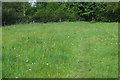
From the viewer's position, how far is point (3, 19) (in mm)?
29094

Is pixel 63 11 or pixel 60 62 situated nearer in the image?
pixel 60 62

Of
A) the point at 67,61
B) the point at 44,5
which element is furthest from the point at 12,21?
the point at 67,61

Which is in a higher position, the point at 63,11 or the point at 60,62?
the point at 63,11

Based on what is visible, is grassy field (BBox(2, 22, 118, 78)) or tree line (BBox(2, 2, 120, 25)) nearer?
grassy field (BBox(2, 22, 118, 78))

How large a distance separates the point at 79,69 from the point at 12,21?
25119 mm

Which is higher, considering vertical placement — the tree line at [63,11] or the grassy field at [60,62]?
the tree line at [63,11]

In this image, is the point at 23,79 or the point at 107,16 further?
the point at 107,16

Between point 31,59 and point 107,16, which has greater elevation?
point 107,16

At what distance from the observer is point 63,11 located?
1387 inches

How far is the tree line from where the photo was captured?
3378 cm

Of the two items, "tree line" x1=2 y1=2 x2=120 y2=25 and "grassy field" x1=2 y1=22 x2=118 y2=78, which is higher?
"tree line" x1=2 y1=2 x2=120 y2=25

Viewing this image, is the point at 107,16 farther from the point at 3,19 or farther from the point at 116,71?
the point at 116,71

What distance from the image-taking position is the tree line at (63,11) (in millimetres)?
33781

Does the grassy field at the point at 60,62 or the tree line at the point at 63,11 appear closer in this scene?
the grassy field at the point at 60,62
